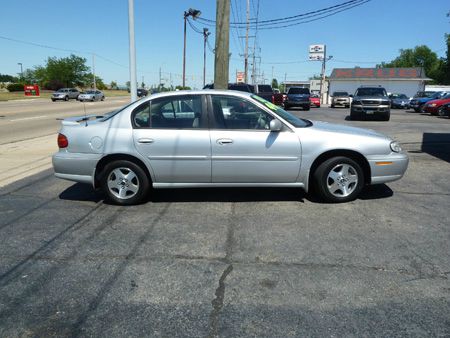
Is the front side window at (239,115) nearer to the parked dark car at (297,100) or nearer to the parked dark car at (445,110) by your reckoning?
the parked dark car at (445,110)

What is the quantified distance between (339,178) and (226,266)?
249 cm

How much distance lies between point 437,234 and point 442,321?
1.83 meters

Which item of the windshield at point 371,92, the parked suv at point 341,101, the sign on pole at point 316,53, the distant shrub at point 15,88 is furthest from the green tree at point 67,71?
the windshield at point 371,92

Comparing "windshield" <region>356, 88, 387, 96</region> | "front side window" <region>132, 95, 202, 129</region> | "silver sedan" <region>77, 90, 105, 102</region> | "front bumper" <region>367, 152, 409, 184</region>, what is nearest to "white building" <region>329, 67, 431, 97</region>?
"silver sedan" <region>77, 90, 105, 102</region>

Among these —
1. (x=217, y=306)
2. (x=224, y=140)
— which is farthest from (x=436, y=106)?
(x=217, y=306)

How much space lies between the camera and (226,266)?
3768 mm

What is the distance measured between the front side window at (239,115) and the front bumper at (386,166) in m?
1.55

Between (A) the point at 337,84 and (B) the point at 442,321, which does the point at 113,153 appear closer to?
(B) the point at 442,321

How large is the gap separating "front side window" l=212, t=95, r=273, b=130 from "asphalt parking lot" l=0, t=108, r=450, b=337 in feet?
3.60

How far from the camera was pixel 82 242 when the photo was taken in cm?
436

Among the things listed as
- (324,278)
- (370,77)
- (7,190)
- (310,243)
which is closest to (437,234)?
(310,243)

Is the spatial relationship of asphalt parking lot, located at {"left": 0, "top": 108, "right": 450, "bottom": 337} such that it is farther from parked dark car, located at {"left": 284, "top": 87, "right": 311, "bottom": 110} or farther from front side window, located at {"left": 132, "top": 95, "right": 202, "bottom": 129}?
parked dark car, located at {"left": 284, "top": 87, "right": 311, "bottom": 110}

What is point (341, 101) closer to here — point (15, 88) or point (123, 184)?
point (123, 184)

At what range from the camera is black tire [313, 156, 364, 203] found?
18.0 ft
